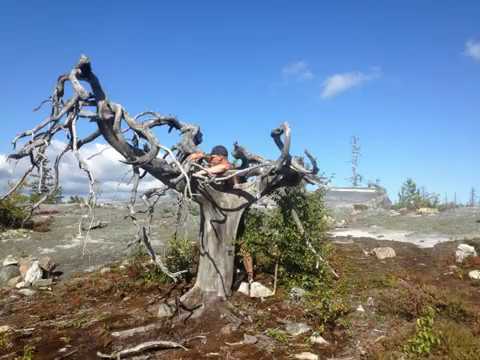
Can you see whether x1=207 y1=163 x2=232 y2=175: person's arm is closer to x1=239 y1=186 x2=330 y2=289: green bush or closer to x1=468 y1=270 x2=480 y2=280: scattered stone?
x1=239 y1=186 x2=330 y2=289: green bush

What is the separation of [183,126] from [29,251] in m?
11.8

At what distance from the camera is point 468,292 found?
33.9 feet

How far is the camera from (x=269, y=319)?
29.0 feet

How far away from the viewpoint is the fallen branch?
723 cm

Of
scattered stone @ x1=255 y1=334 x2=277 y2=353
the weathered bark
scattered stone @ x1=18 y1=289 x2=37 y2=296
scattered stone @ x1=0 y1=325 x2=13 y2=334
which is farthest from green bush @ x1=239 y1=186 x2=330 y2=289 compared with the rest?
scattered stone @ x1=18 y1=289 x2=37 y2=296

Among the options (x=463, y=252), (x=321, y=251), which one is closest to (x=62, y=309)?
(x=321, y=251)

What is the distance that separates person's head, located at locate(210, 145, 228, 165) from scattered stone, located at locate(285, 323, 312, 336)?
3.98 metres

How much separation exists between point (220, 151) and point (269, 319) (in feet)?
13.3

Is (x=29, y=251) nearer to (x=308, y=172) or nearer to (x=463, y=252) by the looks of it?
(x=308, y=172)

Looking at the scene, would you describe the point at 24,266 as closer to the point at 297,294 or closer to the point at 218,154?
the point at 218,154

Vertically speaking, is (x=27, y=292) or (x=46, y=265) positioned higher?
(x=46, y=265)

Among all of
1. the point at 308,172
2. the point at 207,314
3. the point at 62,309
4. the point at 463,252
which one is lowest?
the point at 62,309

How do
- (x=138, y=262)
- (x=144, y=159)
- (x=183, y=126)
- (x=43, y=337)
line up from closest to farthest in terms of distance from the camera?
(x=144, y=159) < (x=43, y=337) < (x=183, y=126) < (x=138, y=262)

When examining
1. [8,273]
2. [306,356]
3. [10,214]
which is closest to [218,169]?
[306,356]
